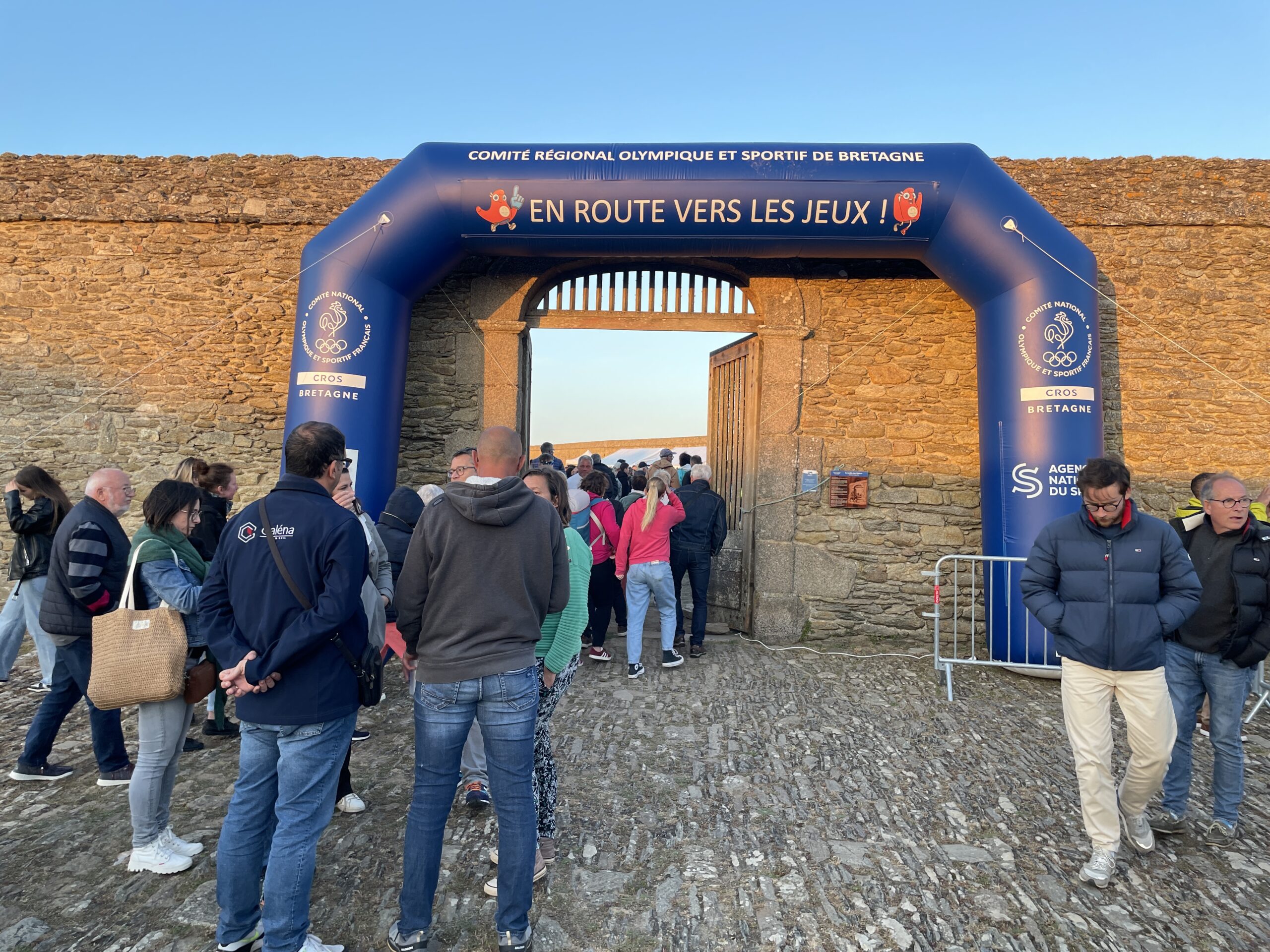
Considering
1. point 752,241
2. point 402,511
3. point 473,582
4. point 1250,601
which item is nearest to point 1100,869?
point 1250,601

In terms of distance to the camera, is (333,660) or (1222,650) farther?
(1222,650)

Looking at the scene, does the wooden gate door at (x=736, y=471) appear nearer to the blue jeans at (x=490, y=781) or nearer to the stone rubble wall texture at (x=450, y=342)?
the stone rubble wall texture at (x=450, y=342)

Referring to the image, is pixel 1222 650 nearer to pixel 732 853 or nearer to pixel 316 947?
pixel 732 853

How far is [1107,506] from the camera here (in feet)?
9.41

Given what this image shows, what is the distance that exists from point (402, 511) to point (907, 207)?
4459 mm

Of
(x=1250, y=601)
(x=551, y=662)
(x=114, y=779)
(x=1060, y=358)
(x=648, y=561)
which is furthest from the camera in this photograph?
(x=648, y=561)

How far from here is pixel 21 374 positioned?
703 centimetres

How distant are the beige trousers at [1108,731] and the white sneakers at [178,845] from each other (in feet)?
11.5

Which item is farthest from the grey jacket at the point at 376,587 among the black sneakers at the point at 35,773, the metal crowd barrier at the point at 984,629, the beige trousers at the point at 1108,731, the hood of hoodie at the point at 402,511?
the metal crowd barrier at the point at 984,629

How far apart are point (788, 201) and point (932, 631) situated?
13.2 ft

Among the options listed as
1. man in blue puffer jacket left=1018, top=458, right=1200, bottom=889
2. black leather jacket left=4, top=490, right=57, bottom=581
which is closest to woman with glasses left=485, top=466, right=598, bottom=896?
man in blue puffer jacket left=1018, top=458, right=1200, bottom=889

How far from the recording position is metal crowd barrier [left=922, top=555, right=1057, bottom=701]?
538 cm

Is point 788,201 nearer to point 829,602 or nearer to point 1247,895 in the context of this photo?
point 829,602

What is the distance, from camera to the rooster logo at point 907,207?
5711mm
